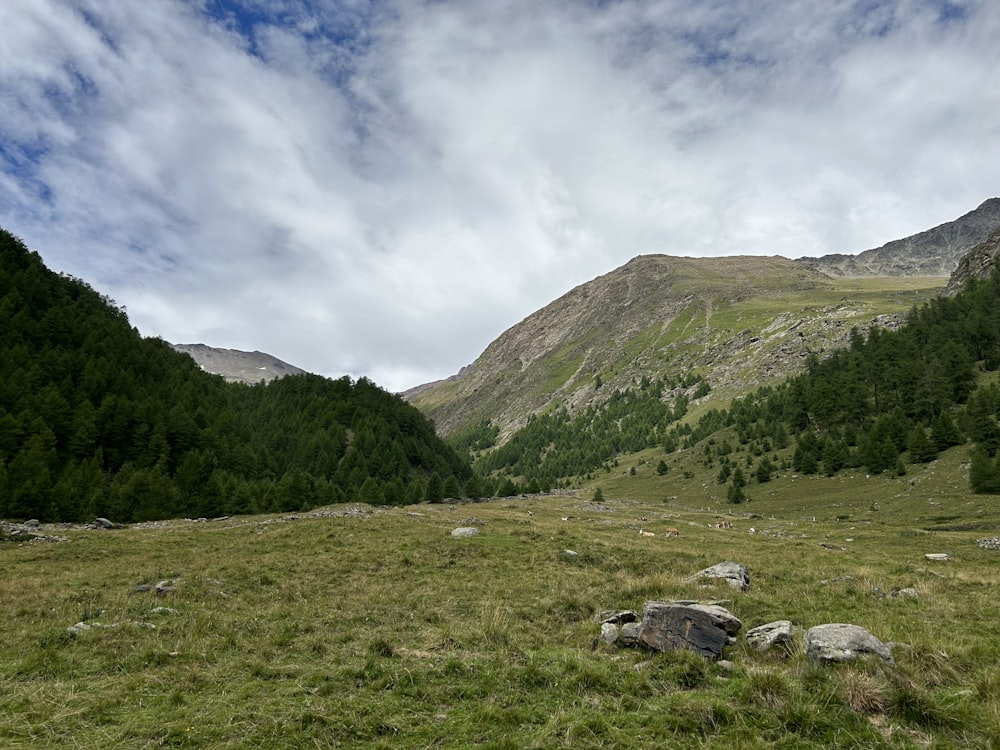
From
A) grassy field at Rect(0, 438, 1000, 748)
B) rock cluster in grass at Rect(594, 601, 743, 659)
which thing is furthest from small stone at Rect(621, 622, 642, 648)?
grassy field at Rect(0, 438, 1000, 748)

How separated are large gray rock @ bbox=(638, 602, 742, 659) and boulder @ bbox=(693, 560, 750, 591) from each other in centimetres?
686

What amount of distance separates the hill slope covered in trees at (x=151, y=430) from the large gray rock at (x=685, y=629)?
209ft

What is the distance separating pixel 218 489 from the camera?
209 feet

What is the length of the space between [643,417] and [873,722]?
192092 millimetres

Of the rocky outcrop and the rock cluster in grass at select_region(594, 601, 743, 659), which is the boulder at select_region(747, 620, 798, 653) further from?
the rocky outcrop

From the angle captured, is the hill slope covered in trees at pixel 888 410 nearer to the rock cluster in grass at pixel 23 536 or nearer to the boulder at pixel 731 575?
the boulder at pixel 731 575

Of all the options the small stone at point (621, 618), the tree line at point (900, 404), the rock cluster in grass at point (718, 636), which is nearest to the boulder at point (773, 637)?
the rock cluster in grass at point (718, 636)

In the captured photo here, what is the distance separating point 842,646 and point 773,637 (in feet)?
5.95

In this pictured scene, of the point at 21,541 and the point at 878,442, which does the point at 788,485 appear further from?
the point at 21,541

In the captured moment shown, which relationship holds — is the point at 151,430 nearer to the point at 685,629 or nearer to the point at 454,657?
the point at 454,657

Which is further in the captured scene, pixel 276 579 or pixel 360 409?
pixel 360 409

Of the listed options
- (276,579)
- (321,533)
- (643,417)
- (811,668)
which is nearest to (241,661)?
(276,579)

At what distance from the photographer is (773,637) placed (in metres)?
11.2

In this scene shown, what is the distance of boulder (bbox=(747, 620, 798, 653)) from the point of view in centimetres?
1102
